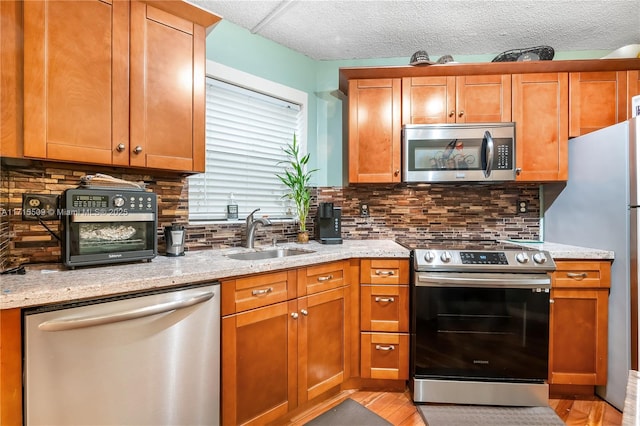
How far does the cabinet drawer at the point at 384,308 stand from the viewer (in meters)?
2.01

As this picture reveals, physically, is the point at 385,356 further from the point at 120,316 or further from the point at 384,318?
the point at 120,316

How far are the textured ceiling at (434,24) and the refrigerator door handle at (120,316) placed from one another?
184 cm

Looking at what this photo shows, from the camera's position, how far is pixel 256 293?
60.4 inches

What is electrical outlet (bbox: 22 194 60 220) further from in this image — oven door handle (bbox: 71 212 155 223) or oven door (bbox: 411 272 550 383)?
oven door (bbox: 411 272 550 383)

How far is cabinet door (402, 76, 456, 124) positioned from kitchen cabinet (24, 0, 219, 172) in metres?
1.48

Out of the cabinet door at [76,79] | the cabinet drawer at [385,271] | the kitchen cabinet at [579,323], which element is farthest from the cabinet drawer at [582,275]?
the cabinet door at [76,79]

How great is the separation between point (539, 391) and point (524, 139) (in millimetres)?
1718

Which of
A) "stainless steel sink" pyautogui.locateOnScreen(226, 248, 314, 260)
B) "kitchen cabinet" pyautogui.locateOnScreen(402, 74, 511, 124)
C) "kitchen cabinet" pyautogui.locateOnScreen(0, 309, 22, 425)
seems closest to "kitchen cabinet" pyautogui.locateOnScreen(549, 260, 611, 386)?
"kitchen cabinet" pyautogui.locateOnScreen(402, 74, 511, 124)

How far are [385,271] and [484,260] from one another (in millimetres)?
615

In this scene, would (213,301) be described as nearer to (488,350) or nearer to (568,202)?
(488,350)

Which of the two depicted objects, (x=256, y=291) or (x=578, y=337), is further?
(x=578, y=337)

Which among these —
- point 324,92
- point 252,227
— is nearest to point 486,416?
point 252,227

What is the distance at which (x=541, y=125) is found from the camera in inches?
91.0

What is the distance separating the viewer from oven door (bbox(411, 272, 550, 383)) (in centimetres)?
189
